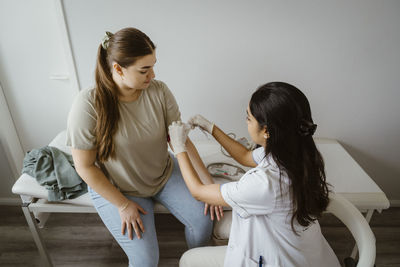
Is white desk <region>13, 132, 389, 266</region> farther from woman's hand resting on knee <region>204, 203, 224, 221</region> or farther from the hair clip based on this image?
the hair clip

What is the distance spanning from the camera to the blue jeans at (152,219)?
1.19m

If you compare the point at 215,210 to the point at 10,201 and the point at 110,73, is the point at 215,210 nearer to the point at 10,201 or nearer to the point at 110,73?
the point at 110,73

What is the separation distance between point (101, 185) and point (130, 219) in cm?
20

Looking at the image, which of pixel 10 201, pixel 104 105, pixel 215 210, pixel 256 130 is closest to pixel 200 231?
pixel 215 210

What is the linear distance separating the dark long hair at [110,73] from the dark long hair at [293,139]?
493mm

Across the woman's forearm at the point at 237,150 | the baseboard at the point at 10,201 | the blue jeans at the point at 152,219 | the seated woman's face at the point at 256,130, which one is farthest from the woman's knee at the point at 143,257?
the baseboard at the point at 10,201

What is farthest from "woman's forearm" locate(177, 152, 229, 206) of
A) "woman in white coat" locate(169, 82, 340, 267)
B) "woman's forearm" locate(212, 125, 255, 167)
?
"woman's forearm" locate(212, 125, 255, 167)

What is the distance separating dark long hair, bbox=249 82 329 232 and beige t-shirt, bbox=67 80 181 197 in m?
0.50

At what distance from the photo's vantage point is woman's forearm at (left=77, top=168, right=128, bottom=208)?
118 cm

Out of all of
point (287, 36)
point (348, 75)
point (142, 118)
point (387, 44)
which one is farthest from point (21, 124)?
point (387, 44)

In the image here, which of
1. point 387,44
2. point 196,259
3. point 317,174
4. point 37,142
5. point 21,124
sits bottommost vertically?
point 196,259

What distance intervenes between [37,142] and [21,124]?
0.17m

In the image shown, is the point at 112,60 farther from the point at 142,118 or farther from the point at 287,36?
the point at 287,36

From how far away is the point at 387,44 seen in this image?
1580 mm
